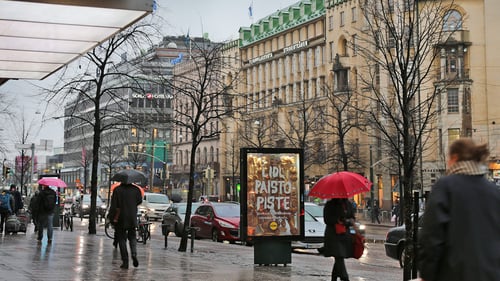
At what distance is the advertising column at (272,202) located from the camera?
53.6ft

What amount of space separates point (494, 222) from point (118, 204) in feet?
33.6

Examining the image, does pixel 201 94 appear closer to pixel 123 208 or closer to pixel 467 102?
pixel 123 208

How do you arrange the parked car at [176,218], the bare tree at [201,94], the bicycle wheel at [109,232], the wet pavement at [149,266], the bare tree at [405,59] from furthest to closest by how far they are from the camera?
the parked car at [176,218] < the bicycle wheel at [109,232] < the bare tree at [201,94] < the bare tree at [405,59] < the wet pavement at [149,266]

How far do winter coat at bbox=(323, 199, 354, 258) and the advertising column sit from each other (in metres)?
4.44

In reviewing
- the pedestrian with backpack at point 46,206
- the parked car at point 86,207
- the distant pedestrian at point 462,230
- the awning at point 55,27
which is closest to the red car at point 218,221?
the pedestrian with backpack at point 46,206

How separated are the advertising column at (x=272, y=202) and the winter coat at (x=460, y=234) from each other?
35.5 ft

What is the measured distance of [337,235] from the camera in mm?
11883

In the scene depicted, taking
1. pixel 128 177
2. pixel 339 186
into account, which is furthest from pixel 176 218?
pixel 339 186

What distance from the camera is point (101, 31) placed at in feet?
42.3

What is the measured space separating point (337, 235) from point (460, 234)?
259 inches

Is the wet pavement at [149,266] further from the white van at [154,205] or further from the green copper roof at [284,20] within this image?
the green copper roof at [284,20]

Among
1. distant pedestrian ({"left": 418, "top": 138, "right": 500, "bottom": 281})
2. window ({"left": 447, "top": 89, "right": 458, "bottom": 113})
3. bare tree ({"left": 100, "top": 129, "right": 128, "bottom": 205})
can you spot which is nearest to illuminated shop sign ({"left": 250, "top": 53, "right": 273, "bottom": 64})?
bare tree ({"left": 100, "top": 129, "right": 128, "bottom": 205})

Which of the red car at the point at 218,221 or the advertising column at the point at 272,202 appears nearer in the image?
the advertising column at the point at 272,202

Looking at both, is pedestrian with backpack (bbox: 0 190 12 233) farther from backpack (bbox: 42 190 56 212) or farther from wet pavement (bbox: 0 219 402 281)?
wet pavement (bbox: 0 219 402 281)
